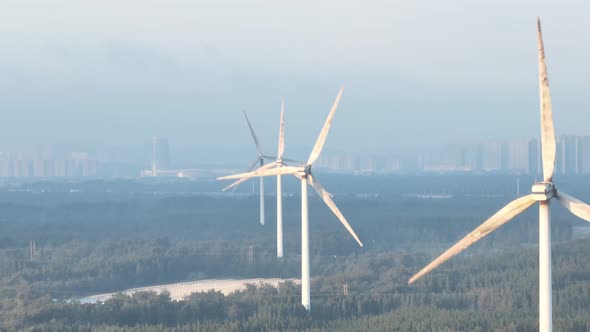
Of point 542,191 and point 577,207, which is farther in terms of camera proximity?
point 577,207

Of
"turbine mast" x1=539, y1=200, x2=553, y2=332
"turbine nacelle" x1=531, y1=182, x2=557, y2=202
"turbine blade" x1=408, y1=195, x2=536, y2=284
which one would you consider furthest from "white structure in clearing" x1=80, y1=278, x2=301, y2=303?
"turbine nacelle" x1=531, y1=182, x2=557, y2=202

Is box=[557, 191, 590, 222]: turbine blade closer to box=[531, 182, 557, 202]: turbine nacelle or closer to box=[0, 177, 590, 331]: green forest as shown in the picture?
box=[531, 182, 557, 202]: turbine nacelle

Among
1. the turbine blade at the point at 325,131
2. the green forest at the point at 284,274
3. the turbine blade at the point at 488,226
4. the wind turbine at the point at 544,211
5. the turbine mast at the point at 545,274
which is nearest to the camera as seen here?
the turbine mast at the point at 545,274

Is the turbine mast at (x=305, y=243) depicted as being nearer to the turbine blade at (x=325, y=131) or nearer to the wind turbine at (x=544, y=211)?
the turbine blade at (x=325, y=131)

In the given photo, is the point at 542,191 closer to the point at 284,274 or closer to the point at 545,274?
the point at 545,274

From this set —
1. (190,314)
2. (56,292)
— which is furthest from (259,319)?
(56,292)

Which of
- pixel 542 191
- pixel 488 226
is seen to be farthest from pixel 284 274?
pixel 542 191

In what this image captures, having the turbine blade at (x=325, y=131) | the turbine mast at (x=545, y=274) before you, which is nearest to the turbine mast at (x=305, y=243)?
the turbine blade at (x=325, y=131)
